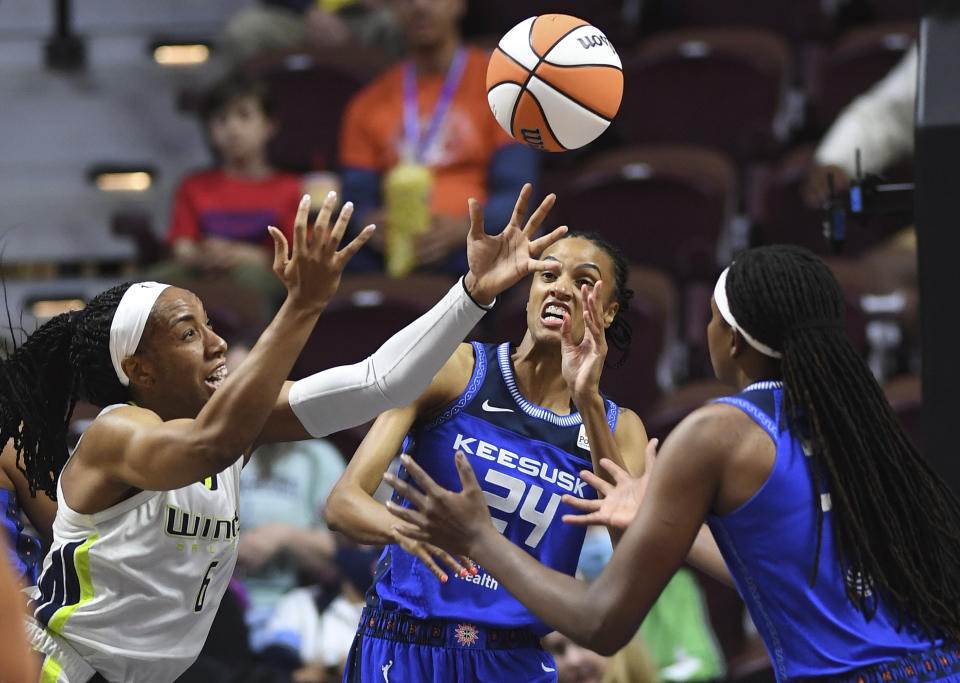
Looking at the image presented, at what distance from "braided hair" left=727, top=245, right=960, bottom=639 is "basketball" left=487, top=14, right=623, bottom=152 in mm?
1208

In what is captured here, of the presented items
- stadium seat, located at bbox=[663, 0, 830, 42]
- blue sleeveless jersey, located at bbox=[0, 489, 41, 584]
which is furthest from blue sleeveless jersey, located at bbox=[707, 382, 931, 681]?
stadium seat, located at bbox=[663, 0, 830, 42]

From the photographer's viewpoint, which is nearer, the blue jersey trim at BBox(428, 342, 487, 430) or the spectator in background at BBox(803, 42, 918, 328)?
the blue jersey trim at BBox(428, 342, 487, 430)

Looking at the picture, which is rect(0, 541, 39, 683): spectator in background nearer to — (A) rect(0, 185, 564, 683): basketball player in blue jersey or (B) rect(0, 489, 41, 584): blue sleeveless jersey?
(A) rect(0, 185, 564, 683): basketball player in blue jersey

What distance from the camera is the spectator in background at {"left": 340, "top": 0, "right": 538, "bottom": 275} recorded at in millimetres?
7074

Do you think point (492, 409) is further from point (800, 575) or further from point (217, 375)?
point (800, 575)

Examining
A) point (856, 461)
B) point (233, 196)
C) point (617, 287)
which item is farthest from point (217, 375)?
point (233, 196)

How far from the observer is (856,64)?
26.3 ft

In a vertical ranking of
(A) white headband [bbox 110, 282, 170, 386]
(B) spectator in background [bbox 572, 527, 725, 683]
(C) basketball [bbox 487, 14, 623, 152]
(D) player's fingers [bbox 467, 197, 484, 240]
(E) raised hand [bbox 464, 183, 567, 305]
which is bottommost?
(B) spectator in background [bbox 572, 527, 725, 683]

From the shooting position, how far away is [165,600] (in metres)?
3.61

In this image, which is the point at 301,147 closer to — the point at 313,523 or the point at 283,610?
the point at 313,523

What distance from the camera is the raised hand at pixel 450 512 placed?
3135 millimetres

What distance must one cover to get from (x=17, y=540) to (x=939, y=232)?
271cm

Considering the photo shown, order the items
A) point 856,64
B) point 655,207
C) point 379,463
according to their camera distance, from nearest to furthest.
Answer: point 379,463 < point 655,207 < point 856,64

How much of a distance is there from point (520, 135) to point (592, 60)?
1.00 ft
